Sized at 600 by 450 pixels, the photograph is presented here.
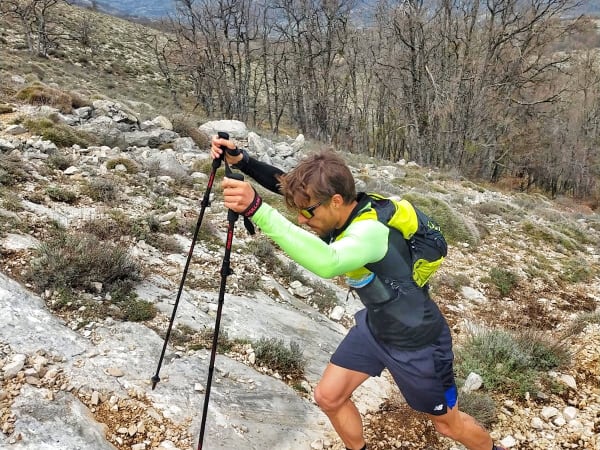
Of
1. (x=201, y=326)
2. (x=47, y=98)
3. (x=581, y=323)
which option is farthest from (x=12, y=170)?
(x=581, y=323)

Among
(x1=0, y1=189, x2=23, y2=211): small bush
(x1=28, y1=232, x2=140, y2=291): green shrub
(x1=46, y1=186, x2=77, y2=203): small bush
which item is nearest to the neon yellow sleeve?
(x1=28, y1=232, x2=140, y2=291): green shrub

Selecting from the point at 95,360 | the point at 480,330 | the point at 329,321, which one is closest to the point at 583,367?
the point at 480,330

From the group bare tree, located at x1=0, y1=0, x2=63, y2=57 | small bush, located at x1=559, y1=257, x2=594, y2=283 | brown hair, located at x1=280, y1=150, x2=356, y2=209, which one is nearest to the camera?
brown hair, located at x1=280, y1=150, x2=356, y2=209

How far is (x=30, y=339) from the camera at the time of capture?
347 centimetres

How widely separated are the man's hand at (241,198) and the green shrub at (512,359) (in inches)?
149

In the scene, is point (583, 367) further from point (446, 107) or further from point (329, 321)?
point (446, 107)

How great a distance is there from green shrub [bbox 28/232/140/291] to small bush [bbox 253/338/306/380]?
1571 millimetres

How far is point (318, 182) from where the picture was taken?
2361 millimetres

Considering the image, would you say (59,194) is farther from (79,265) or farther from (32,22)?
(32,22)

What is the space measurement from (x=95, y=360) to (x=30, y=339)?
20.5 inches

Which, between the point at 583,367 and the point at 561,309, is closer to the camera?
the point at 583,367

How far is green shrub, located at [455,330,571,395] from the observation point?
4.73 metres

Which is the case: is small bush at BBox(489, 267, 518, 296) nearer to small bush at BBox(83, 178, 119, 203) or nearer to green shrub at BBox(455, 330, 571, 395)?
green shrub at BBox(455, 330, 571, 395)

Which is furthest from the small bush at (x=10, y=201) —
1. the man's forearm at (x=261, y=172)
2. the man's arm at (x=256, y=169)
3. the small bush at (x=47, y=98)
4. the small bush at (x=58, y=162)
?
the small bush at (x=47, y=98)
